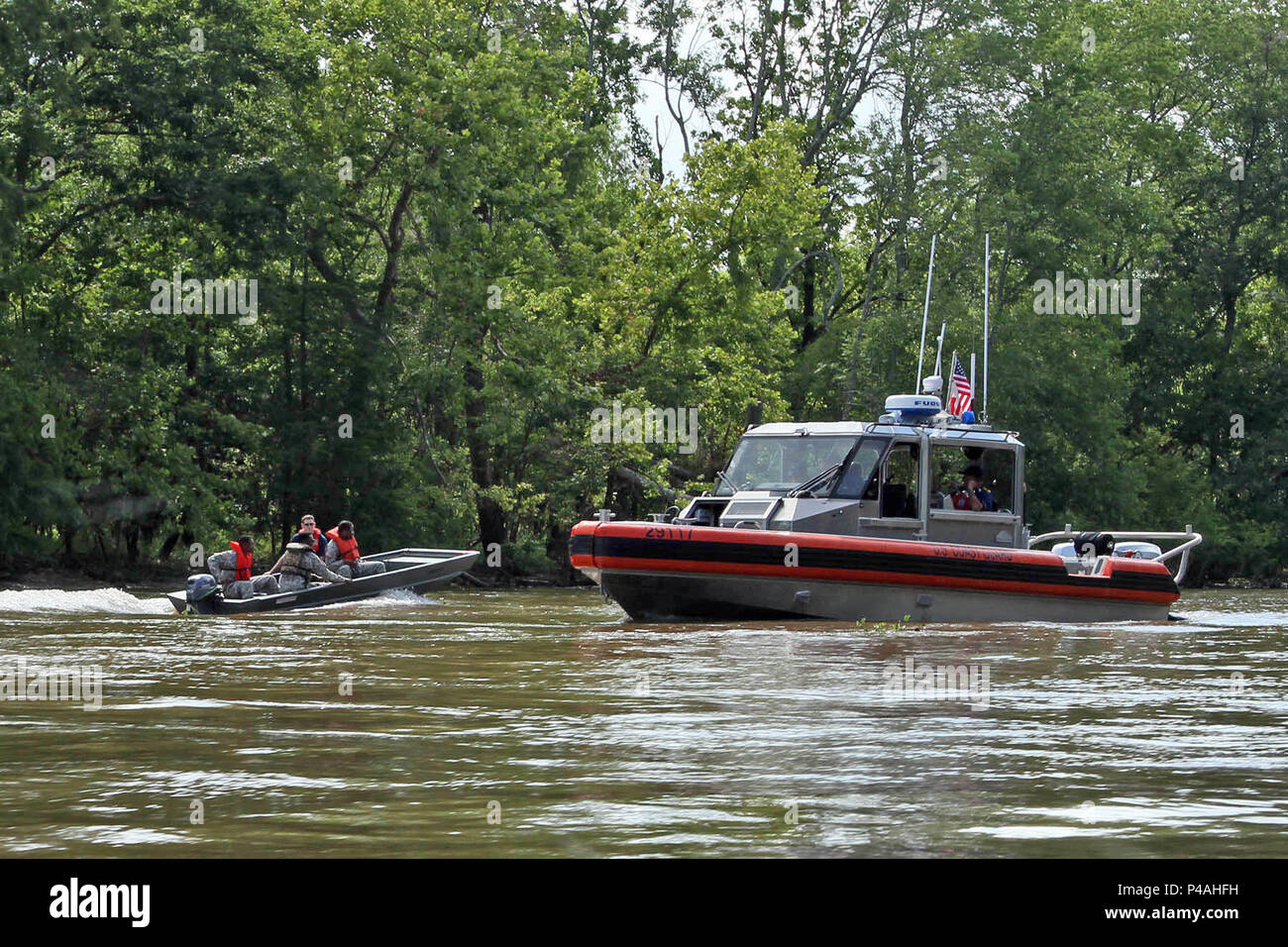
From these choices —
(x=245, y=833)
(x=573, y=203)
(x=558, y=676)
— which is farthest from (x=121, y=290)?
(x=245, y=833)

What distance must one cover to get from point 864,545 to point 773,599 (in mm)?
Answer: 1183

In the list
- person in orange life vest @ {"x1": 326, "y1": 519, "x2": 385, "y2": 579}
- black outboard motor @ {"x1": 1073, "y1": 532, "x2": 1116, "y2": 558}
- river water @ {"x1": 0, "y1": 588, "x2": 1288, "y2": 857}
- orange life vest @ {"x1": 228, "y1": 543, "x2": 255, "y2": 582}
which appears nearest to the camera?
river water @ {"x1": 0, "y1": 588, "x2": 1288, "y2": 857}

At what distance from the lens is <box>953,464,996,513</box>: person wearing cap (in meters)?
22.6

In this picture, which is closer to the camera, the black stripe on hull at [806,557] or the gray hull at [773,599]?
the black stripe on hull at [806,557]

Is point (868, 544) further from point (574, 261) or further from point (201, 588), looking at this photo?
point (574, 261)

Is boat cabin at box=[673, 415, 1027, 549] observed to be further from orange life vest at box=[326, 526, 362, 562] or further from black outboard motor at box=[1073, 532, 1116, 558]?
orange life vest at box=[326, 526, 362, 562]

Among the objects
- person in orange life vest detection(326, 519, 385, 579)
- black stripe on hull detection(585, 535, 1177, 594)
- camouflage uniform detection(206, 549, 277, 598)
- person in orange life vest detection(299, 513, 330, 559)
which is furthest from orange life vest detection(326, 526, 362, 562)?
black stripe on hull detection(585, 535, 1177, 594)

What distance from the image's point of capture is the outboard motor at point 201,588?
22.8 meters
